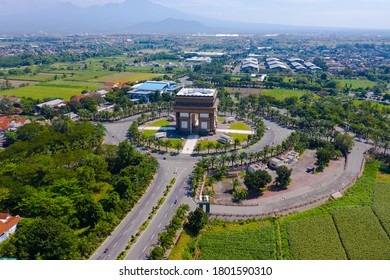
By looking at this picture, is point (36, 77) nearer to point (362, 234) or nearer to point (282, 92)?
point (282, 92)

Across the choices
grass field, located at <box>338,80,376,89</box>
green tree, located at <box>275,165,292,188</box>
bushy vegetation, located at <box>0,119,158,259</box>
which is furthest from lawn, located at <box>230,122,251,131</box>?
grass field, located at <box>338,80,376,89</box>

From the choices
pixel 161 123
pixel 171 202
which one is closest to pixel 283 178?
pixel 171 202

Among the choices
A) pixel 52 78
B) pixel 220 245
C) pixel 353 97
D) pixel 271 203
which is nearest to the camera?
pixel 220 245

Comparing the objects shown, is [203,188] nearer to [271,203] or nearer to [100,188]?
[271,203]

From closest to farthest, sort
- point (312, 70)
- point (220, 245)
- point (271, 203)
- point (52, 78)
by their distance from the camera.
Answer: point (220, 245), point (271, 203), point (52, 78), point (312, 70)

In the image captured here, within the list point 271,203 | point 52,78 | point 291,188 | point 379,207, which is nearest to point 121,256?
point 271,203

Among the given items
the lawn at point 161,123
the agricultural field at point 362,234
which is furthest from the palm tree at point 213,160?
the lawn at point 161,123
